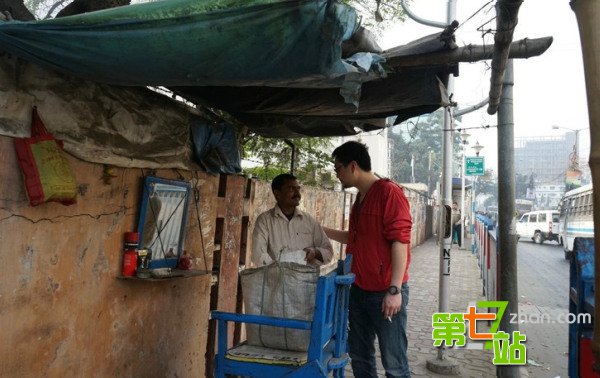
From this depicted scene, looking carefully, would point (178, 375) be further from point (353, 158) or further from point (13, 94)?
point (13, 94)

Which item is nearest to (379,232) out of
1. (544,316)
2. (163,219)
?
(163,219)

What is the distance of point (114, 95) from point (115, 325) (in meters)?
1.58

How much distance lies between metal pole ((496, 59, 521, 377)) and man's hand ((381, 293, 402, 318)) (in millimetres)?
2147

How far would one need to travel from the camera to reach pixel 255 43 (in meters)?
2.25

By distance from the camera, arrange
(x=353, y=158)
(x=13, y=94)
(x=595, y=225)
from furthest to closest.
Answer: (x=353, y=158) < (x=13, y=94) < (x=595, y=225)

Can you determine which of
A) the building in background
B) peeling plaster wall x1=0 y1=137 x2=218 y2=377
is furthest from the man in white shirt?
the building in background

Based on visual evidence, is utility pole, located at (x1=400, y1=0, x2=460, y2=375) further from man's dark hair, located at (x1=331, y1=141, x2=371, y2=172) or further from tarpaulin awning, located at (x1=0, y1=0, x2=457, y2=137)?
tarpaulin awning, located at (x1=0, y1=0, x2=457, y2=137)

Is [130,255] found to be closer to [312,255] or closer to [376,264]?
[312,255]

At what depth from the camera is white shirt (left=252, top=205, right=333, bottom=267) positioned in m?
4.00

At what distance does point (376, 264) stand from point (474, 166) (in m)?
14.8

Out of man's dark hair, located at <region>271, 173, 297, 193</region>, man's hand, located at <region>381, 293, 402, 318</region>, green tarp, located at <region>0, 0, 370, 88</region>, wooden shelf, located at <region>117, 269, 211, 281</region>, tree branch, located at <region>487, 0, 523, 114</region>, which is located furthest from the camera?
man's dark hair, located at <region>271, 173, 297, 193</region>

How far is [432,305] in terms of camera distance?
9.21 meters

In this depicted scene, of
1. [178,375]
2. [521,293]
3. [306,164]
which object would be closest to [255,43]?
[178,375]

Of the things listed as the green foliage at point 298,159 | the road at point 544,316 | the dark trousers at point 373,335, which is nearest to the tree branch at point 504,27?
the dark trousers at point 373,335
